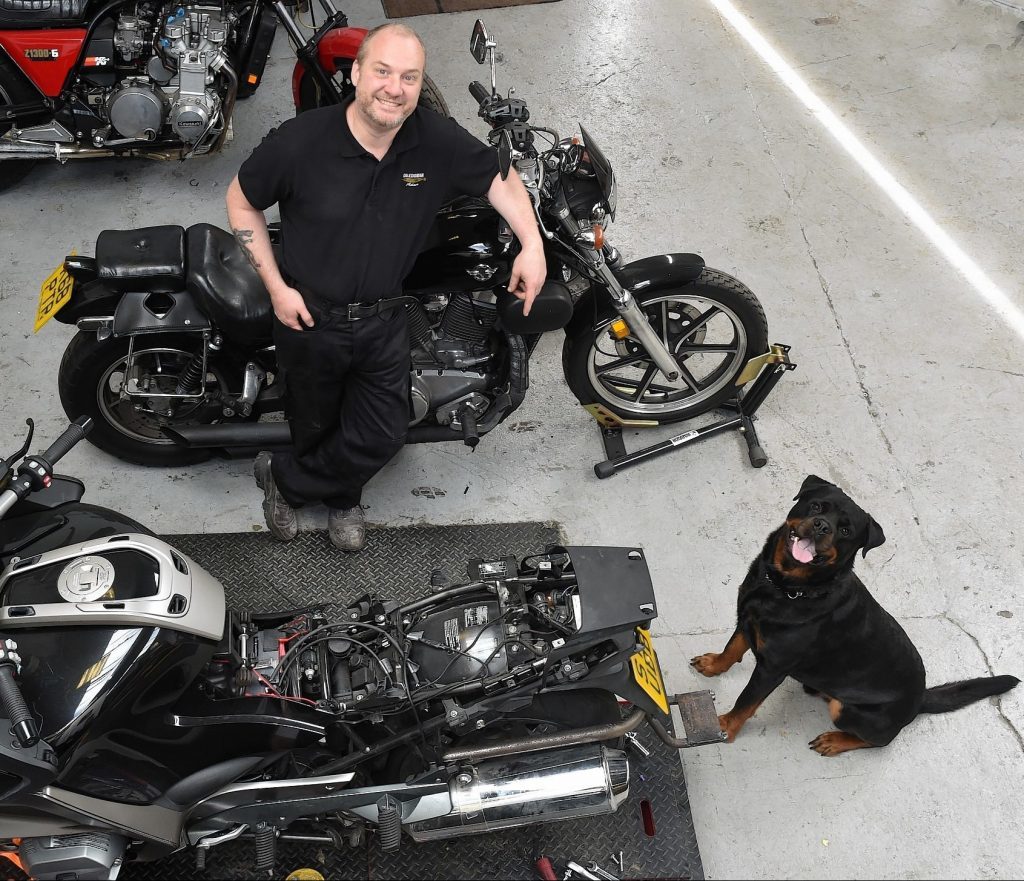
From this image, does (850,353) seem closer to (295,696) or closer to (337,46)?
(337,46)

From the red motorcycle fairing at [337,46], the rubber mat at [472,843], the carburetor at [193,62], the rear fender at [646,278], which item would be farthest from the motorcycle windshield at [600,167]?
the carburetor at [193,62]

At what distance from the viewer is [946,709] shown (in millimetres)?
2848

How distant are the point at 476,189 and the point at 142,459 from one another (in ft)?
5.49

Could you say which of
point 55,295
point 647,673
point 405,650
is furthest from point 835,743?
point 55,295

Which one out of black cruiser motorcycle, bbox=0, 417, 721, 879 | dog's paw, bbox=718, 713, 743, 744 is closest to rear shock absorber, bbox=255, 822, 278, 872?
black cruiser motorcycle, bbox=0, 417, 721, 879

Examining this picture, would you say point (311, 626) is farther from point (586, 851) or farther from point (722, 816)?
point (722, 816)

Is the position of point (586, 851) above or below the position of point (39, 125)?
below

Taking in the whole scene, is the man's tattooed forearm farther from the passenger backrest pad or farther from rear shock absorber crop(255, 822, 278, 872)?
rear shock absorber crop(255, 822, 278, 872)

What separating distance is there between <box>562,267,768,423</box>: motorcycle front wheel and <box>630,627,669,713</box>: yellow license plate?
44.9 inches

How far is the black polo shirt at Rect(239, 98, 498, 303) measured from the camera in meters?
2.49

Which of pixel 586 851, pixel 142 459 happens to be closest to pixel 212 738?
pixel 586 851

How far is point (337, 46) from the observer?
13.4 feet

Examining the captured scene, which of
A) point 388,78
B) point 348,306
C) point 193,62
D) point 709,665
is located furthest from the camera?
point 193,62

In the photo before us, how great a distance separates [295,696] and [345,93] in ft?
8.96
